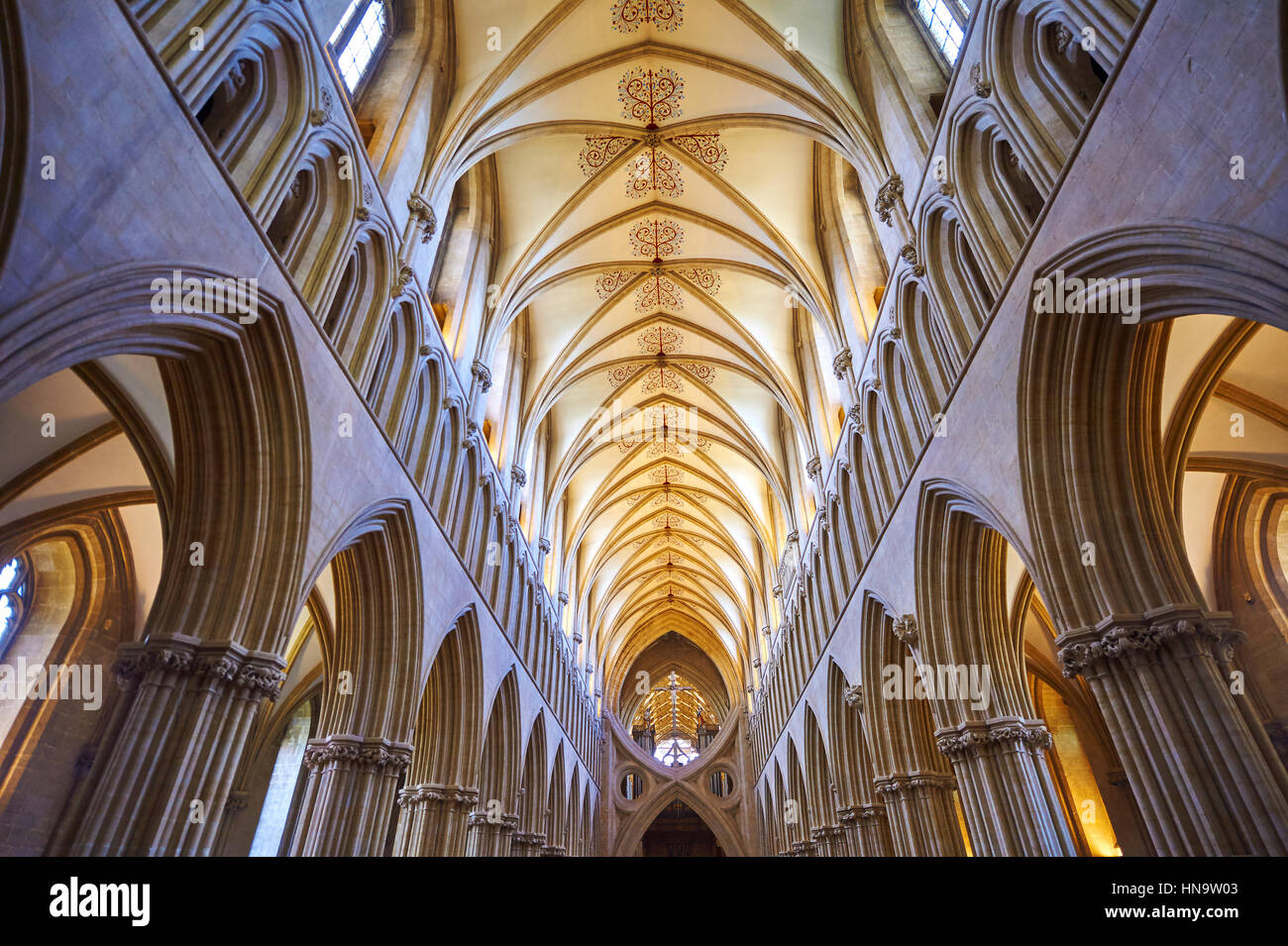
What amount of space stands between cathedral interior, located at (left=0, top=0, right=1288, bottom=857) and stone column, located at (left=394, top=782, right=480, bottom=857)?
69mm

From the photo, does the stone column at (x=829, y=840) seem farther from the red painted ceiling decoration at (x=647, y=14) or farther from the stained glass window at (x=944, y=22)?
the red painted ceiling decoration at (x=647, y=14)

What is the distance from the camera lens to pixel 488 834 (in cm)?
1573

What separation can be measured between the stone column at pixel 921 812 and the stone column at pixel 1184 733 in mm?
6067

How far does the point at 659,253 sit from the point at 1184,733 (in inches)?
579

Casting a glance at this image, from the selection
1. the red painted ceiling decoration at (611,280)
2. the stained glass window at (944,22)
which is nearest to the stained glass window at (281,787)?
the red painted ceiling decoration at (611,280)

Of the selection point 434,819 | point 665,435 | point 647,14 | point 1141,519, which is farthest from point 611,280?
point 1141,519

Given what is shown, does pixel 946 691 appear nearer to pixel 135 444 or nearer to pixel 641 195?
pixel 135 444

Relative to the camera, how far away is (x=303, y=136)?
318 inches

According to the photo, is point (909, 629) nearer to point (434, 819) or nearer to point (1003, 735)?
point (1003, 735)

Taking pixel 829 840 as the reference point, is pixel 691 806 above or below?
above

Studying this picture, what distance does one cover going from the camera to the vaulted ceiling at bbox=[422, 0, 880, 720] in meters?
12.6

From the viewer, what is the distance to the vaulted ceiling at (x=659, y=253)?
12602mm

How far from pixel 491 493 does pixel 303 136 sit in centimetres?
849
